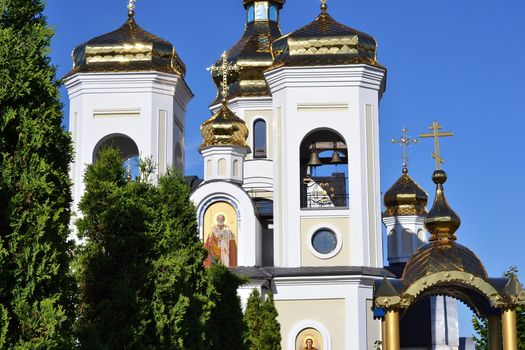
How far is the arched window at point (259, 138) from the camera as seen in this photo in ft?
105

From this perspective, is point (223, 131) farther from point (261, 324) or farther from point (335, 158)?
point (261, 324)

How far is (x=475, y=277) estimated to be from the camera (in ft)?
65.9

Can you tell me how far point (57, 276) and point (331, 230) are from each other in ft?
55.3

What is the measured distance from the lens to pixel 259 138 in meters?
32.6

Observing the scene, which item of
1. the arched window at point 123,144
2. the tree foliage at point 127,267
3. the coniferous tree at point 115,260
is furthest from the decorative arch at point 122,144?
the coniferous tree at point 115,260

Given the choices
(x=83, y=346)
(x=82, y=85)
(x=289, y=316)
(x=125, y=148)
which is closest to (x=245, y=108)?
(x=125, y=148)

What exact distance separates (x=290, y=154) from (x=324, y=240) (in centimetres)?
222

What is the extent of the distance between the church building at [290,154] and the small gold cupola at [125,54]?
0.09ft

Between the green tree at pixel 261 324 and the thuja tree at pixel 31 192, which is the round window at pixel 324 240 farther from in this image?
the thuja tree at pixel 31 192

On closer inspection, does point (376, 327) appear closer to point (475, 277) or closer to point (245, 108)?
point (475, 277)

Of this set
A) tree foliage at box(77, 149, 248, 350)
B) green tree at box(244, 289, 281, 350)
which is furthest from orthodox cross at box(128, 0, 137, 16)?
tree foliage at box(77, 149, 248, 350)

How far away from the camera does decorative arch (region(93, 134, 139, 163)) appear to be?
88.9 ft

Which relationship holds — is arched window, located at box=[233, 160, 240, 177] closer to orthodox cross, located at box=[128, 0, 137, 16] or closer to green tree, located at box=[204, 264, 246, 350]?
orthodox cross, located at box=[128, 0, 137, 16]

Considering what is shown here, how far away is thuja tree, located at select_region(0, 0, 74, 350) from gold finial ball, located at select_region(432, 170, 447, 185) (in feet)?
42.5
